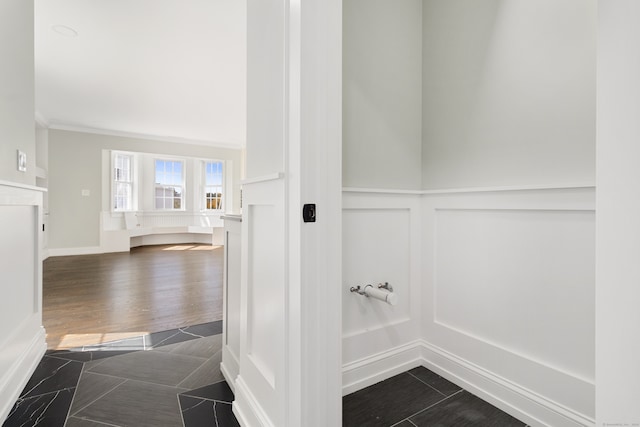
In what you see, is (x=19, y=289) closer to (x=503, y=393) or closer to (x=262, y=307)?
(x=262, y=307)

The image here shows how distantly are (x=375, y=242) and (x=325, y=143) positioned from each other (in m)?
0.78

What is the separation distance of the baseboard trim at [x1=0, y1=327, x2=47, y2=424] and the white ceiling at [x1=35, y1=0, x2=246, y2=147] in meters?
2.55

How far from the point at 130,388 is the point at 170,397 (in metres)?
0.25

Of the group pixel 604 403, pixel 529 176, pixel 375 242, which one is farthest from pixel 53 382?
pixel 529 176

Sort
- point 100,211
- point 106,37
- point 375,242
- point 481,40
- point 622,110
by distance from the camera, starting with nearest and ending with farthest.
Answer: point 622,110 → point 481,40 → point 375,242 → point 106,37 → point 100,211

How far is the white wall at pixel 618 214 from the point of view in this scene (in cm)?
52

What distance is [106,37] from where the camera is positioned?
9.52 ft

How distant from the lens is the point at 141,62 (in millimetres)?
3408

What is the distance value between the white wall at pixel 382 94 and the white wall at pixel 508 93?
0.09 metres

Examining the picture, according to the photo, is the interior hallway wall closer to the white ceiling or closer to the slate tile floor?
the slate tile floor

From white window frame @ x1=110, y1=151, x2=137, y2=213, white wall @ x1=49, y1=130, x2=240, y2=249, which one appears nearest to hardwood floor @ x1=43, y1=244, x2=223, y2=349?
white wall @ x1=49, y1=130, x2=240, y2=249

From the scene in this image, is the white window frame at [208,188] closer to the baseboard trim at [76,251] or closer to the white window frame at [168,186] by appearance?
the white window frame at [168,186]

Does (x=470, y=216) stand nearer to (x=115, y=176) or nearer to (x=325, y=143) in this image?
(x=325, y=143)

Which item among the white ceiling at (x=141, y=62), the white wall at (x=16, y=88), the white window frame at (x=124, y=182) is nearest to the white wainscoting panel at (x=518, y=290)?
the white wall at (x=16, y=88)
